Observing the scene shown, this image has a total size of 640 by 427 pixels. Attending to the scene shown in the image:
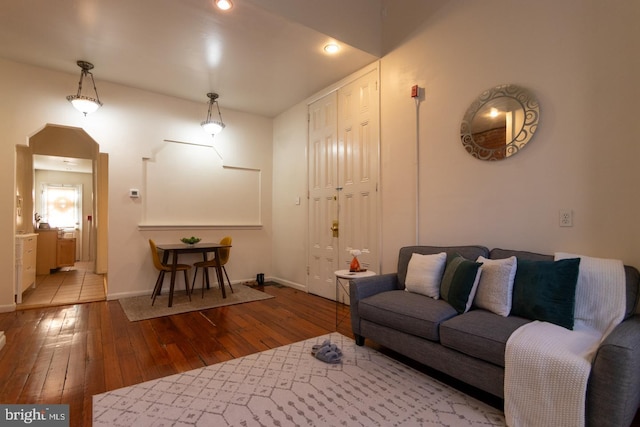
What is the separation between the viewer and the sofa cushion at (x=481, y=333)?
1.71m

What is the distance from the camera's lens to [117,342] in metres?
2.78

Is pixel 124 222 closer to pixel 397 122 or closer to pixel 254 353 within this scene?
pixel 254 353

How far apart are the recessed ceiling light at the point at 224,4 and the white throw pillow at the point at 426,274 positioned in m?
2.79

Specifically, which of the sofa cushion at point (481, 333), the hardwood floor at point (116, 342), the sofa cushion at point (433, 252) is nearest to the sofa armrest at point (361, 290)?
the sofa cushion at point (433, 252)

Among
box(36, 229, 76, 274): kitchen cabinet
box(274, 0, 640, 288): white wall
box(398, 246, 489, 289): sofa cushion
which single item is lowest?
box(36, 229, 76, 274): kitchen cabinet

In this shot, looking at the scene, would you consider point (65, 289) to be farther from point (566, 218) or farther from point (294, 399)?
point (566, 218)

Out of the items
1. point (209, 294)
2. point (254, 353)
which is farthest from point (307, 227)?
point (254, 353)

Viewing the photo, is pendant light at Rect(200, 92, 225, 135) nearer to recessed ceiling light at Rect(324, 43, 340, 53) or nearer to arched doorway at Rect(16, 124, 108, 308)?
arched doorway at Rect(16, 124, 108, 308)

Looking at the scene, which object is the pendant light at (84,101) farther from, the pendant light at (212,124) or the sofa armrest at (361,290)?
the sofa armrest at (361,290)

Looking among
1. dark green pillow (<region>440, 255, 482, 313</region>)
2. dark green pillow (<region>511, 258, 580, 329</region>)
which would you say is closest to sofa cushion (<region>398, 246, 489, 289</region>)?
dark green pillow (<region>440, 255, 482, 313</region>)

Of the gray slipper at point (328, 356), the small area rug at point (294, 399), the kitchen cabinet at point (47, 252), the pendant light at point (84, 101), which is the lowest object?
the small area rug at point (294, 399)

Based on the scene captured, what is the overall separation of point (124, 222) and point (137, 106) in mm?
1663

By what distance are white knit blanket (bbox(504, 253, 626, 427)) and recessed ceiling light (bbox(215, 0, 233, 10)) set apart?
10.8 feet

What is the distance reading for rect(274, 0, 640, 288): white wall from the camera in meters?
2.00
